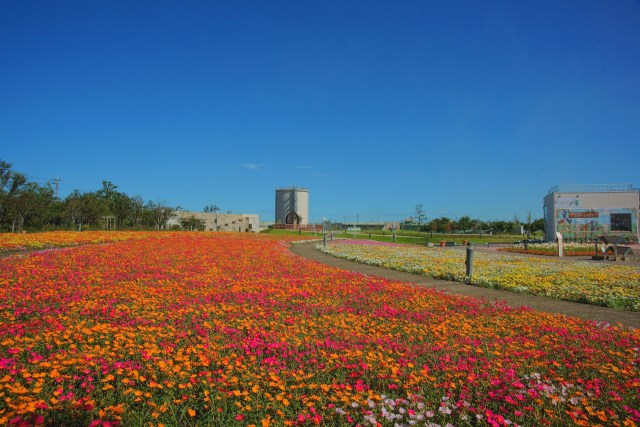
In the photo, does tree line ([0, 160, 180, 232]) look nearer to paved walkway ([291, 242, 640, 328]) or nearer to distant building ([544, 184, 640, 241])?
paved walkway ([291, 242, 640, 328])

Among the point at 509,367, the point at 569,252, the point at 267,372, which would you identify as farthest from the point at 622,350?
the point at 569,252

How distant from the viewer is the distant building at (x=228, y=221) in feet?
257

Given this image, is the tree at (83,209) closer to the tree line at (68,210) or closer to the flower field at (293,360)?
the tree line at (68,210)

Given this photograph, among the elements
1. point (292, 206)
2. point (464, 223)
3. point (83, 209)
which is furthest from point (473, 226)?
point (83, 209)

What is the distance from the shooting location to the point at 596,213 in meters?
48.1

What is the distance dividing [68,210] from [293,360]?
45499 mm

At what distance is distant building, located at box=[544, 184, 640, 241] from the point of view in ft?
156

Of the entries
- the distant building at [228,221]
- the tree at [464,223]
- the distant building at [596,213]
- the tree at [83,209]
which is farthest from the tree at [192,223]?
the tree at [464,223]

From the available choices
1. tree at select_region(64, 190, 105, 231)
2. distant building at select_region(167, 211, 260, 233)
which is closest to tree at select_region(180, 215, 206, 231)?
distant building at select_region(167, 211, 260, 233)

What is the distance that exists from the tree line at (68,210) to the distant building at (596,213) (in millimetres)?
52054

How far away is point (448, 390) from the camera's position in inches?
184

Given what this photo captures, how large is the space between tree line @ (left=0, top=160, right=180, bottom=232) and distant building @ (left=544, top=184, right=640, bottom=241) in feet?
171

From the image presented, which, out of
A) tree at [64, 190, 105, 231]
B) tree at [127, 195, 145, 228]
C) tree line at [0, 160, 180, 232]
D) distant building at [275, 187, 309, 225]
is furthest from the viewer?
distant building at [275, 187, 309, 225]

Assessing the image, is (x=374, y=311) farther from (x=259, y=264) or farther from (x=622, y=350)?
(x=259, y=264)
